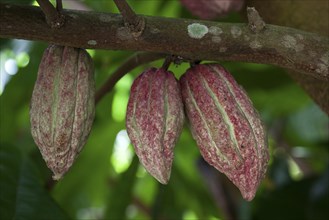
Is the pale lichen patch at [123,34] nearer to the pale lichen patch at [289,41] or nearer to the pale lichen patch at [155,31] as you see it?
the pale lichen patch at [155,31]

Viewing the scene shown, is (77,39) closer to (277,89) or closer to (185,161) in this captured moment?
(277,89)

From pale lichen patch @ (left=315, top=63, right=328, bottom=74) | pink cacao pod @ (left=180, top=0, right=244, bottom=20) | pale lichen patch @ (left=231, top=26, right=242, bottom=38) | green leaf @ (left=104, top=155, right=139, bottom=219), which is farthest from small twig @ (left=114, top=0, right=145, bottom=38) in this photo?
green leaf @ (left=104, top=155, right=139, bottom=219)

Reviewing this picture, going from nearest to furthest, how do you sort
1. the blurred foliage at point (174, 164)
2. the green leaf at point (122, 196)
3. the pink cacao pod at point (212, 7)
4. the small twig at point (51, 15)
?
the small twig at point (51, 15) → the pink cacao pod at point (212, 7) → the blurred foliage at point (174, 164) → the green leaf at point (122, 196)

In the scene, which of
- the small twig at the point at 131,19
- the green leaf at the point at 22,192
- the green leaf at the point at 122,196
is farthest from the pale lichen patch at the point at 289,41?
the green leaf at the point at 122,196

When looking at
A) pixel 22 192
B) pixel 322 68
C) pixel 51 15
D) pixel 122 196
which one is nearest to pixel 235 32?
pixel 322 68

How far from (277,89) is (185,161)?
461 mm

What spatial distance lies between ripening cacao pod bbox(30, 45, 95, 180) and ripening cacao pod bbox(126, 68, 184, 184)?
0.07 m

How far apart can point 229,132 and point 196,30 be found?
0.16 metres

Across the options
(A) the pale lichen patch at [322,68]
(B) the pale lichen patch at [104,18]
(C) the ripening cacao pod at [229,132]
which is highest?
(B) the pale lichen patch at [104,18]

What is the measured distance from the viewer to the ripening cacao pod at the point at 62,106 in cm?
92

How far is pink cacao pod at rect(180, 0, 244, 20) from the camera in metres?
1.28

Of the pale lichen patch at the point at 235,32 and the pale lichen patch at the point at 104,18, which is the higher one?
the pale lichen patch at the point at 104,18

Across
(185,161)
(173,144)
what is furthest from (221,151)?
(185,161)

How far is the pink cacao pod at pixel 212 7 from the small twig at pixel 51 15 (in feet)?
1.51
